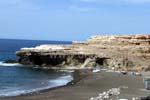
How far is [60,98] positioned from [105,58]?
139ft

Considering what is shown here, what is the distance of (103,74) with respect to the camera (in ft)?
240

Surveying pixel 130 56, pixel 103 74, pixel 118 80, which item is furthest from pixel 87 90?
pixel 130 56

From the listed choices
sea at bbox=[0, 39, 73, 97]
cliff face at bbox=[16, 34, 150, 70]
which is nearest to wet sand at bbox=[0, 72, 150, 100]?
sea at bbox=[0, 39, 73, 97]

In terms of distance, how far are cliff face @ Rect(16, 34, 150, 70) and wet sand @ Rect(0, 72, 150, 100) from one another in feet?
40.4

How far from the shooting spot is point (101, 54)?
8656 cm

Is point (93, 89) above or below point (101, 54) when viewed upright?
below

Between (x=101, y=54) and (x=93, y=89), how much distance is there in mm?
35246

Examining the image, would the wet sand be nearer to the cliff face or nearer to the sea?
the sea

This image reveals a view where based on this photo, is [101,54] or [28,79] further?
[101,54]

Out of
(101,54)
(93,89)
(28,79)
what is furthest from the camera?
(101,54)

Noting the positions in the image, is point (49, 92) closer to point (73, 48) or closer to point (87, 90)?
point (87, 90)

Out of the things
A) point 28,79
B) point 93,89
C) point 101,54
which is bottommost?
point 28,79

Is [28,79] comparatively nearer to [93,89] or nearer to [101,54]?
[93,89]

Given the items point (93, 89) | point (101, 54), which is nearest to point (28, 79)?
point (93, 89)
